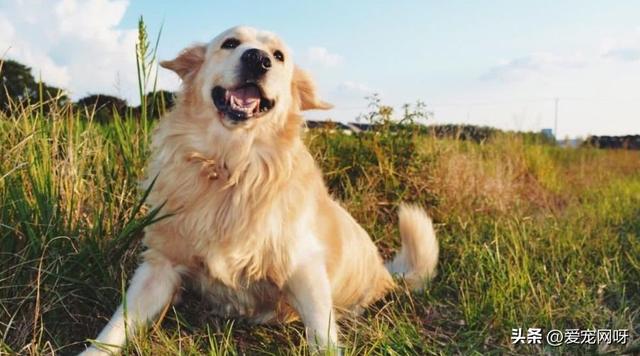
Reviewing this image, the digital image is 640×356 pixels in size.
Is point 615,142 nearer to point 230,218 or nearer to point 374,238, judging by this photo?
point 374,238

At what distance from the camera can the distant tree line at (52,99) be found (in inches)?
139

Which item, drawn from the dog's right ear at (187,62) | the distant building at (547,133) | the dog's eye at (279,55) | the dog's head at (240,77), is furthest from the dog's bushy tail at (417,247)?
A: the distant building at (547,133)

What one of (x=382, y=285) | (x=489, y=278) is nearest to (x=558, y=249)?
(x=489, y=278)

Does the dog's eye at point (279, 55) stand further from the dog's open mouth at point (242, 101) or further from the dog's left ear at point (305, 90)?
the dog's open mouth at point (242, 101)

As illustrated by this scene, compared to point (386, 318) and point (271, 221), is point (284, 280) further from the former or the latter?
point (386, 318)

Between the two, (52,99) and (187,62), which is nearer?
(187,62)

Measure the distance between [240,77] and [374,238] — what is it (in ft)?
6.61

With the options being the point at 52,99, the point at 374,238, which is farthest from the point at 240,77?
the point at 374,238

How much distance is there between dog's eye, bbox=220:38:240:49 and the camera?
8.77 ft

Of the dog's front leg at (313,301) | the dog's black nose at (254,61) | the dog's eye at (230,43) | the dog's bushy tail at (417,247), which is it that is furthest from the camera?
the dog's bushy tail at (417,247)

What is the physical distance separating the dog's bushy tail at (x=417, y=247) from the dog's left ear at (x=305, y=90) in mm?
876

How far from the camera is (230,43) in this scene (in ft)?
8.81

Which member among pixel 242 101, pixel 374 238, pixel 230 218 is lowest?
pixel 374 238

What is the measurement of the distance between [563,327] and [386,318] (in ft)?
2.58
